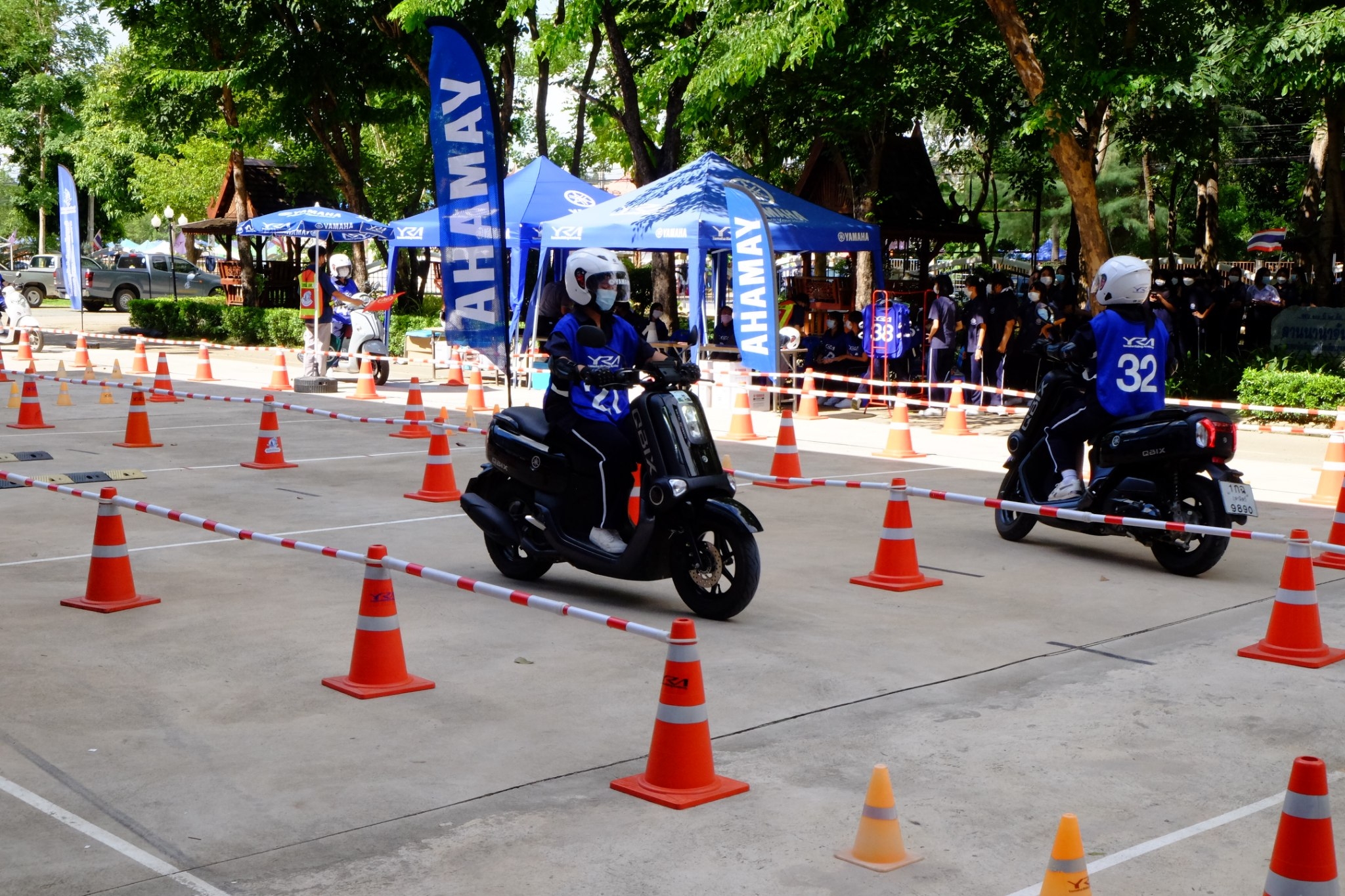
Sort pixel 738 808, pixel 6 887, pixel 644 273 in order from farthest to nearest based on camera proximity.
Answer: pixel 644 273 → pixel 738 808 → pixel 6 887

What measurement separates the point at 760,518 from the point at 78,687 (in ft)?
19.2

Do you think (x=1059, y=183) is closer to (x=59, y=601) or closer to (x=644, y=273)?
(x=644, y=273)

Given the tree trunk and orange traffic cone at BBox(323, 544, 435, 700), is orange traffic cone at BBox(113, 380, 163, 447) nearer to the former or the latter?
orange traffic cone at BBox(323, 544, 435, 700)

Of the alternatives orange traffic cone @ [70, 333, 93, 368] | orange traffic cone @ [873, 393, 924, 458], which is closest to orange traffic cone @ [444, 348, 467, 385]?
orange traffic cone @ [70, 333, 93, 368]

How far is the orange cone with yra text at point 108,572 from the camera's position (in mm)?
7602

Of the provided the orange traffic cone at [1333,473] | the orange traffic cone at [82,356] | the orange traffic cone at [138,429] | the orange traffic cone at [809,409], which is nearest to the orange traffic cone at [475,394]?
the orange traffic cone at [138,429]

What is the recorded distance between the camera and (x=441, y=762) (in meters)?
5.28

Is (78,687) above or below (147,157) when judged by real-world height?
below

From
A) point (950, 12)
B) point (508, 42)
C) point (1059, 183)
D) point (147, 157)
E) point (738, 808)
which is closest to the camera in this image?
point (738, 808)

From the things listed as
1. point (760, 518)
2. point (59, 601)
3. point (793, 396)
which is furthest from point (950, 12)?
point (59, 601)

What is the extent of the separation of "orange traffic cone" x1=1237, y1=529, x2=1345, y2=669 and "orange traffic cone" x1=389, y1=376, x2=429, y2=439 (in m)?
7.93

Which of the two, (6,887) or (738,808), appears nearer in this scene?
(6,887)

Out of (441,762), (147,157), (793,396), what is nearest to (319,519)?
(441,762)

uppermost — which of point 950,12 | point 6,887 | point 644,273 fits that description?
point 950,12
